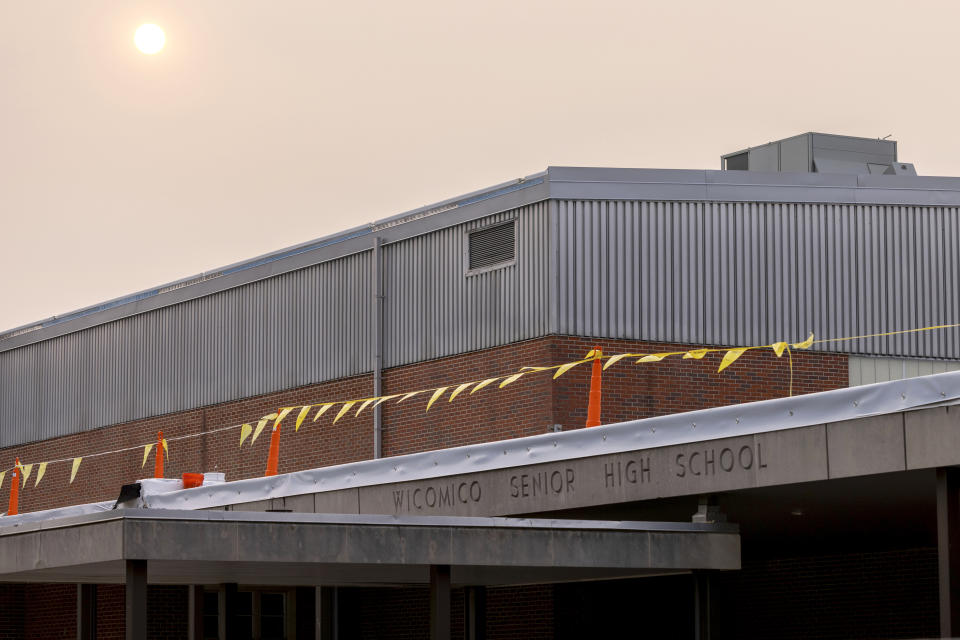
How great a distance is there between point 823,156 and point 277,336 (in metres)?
12.2

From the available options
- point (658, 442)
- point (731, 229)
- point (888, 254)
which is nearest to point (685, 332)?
point (731, 229)

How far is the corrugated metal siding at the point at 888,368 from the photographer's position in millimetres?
29031

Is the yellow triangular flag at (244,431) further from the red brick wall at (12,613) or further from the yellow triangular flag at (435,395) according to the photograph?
the red brick wall at (12,613)

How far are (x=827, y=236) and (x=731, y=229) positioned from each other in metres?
2.00

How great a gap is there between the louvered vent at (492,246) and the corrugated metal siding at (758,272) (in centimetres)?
133

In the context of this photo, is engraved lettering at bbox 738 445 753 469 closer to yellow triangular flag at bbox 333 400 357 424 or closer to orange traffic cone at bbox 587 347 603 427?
orange traffic cone at bbox 587 347 603 427

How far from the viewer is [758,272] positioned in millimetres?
28172

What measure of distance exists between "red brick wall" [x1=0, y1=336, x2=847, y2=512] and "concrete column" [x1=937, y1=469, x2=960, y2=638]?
12727mm

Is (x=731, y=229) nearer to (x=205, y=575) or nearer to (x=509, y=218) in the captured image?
(x=509, y=218)

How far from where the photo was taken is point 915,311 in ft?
96.2

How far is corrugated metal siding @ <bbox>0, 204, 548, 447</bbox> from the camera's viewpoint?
92.1 ft

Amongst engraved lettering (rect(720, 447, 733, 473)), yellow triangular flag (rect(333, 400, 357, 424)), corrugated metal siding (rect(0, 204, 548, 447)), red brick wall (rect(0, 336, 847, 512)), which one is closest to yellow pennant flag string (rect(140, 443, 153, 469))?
corrugated metal siding (rect(0, 204, 548, 447))

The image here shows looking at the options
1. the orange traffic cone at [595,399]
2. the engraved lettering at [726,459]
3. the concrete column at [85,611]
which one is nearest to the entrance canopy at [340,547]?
the engraved lettering at [726,459]

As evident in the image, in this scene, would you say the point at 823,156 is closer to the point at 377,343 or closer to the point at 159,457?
the point at 377,343
